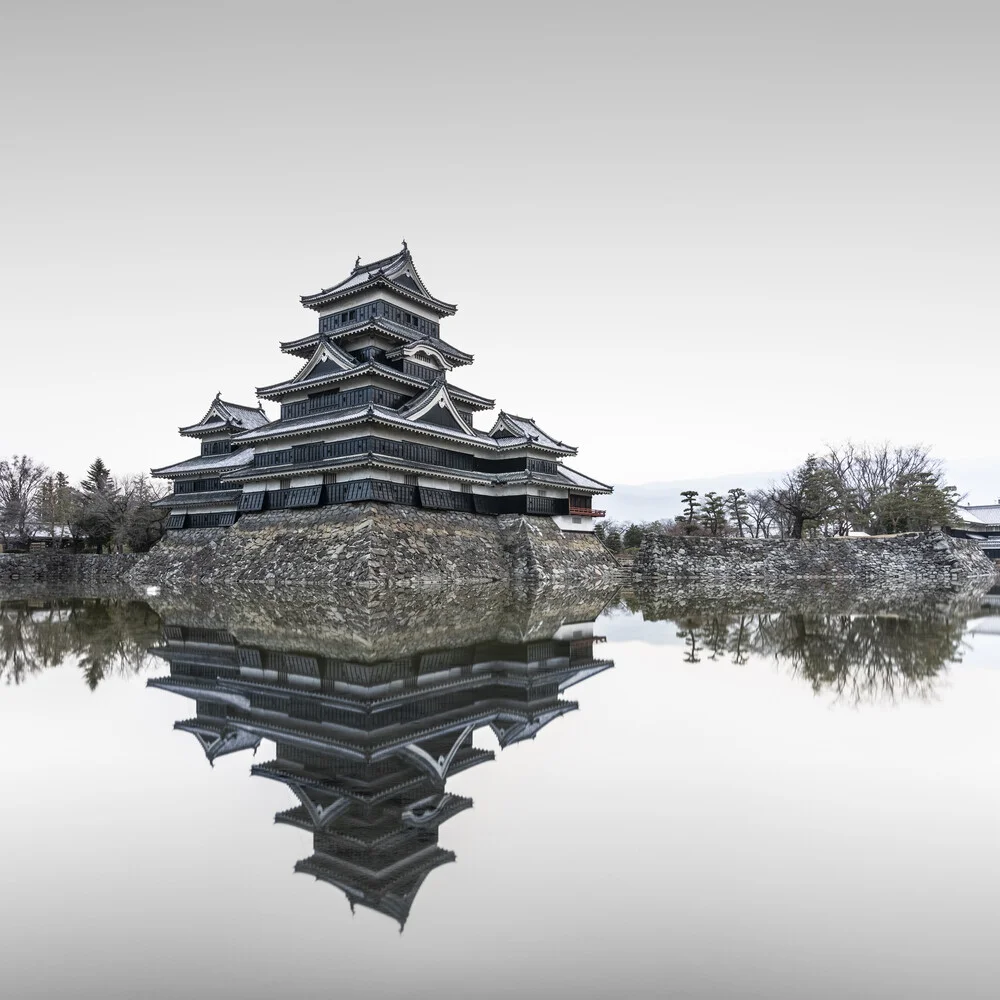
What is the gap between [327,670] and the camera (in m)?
9.66

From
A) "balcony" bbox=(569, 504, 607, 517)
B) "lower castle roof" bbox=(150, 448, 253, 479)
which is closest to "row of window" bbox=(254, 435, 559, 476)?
"balcony" bbox=(569, 504, 607, 517)

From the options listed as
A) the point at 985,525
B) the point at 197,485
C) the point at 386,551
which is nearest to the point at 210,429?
the point at 197,485

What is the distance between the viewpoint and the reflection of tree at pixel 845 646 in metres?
9.23

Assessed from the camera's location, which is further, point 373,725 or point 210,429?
point 210,429

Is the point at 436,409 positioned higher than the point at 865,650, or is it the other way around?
the point at 436,409

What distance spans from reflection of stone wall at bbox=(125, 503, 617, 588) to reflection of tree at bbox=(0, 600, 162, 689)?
747cm

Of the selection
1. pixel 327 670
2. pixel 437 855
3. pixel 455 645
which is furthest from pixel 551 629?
pixel 437 855

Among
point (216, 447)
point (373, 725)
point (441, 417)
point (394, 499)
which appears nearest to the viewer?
point (373, 725)

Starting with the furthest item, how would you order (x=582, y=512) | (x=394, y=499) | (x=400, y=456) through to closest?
(x=582, y=512)
(x=400, y=456)
(x=394, y=499)

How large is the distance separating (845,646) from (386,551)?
18.7 m

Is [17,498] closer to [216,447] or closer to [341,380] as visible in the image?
[216,447]

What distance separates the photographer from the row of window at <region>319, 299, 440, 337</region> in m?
35.8

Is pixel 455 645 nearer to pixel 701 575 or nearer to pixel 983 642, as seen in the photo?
pixel 983 642

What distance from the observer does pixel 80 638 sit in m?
14.3
